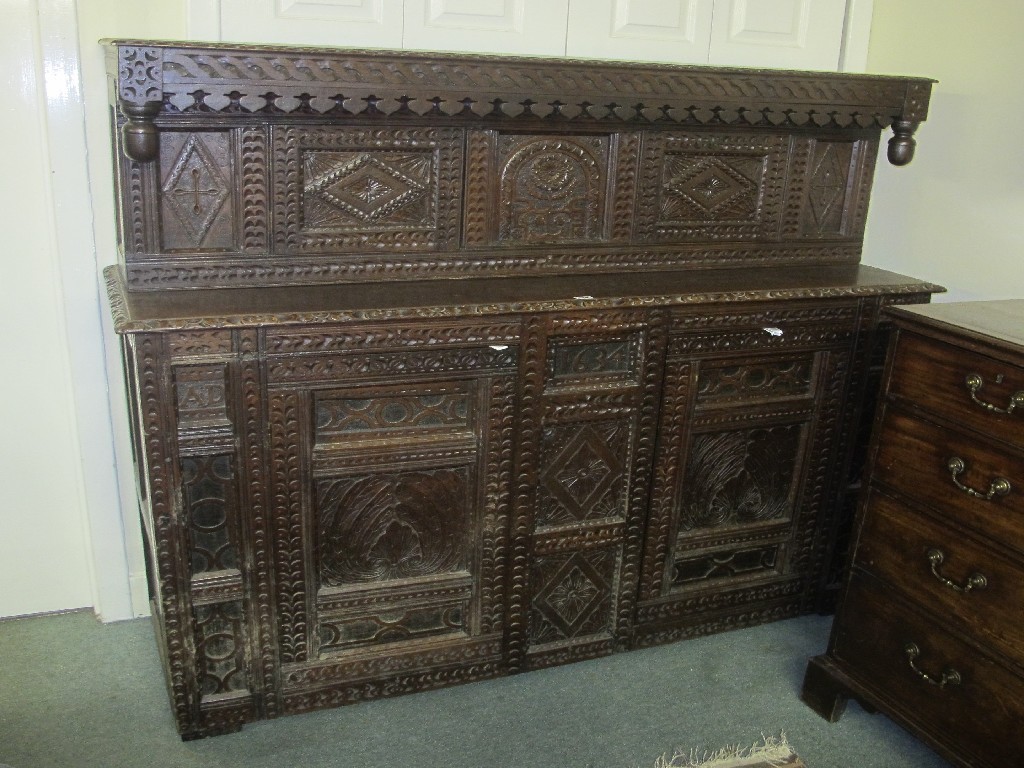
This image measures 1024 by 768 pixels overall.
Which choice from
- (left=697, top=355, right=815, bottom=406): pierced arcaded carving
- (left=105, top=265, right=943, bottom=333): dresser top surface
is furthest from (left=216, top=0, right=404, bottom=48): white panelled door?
(left=697, top=355, right=815, bottom=406): pierced arcaded carving

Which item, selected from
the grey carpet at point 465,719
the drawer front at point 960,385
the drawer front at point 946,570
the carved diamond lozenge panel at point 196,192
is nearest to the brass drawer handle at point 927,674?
the drawer front at point 946,570

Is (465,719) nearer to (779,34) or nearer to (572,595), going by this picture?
(572,595)

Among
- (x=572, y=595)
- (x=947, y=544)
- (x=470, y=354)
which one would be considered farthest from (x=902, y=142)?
Answer: (x=572, y=595)

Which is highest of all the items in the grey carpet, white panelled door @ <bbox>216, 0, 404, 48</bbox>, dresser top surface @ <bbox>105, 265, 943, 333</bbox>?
white panelled door @ <bbox>216, 0, 404, 48</bbox>

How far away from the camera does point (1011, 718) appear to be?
1887 mm

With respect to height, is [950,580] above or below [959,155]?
below

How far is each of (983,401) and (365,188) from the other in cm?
138

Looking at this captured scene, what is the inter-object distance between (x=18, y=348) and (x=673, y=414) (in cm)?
160

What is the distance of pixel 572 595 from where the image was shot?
7.78ft

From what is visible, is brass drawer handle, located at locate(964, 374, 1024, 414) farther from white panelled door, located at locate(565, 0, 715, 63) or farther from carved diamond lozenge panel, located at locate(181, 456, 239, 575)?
carved diamond lozenge panel, located at locate(181, 456, 239, 575)

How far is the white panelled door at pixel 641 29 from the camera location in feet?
7.36

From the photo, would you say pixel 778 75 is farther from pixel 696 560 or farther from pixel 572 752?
pixel 572 752

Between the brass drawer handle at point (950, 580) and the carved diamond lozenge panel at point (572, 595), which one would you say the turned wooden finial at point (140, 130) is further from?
the brass drawer handle at point (950, 580)

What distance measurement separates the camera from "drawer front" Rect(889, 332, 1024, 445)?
72.2 inches
